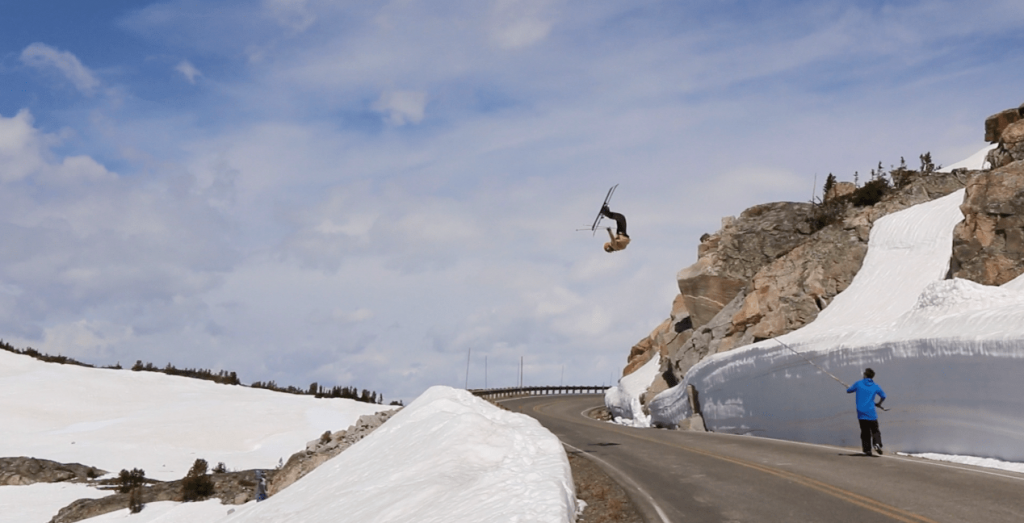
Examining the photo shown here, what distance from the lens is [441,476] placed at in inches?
523

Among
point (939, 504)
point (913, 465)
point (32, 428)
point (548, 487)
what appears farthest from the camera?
point (32, 428)

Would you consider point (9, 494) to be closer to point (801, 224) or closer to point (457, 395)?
point (457, 395)

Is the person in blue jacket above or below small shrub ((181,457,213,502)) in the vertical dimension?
above

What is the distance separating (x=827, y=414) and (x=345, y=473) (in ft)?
44.3

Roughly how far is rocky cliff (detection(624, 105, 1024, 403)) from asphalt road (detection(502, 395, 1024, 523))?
1306 centimetres

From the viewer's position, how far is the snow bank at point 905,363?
15.5m

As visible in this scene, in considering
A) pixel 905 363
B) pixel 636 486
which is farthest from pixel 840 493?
pixel 905 363

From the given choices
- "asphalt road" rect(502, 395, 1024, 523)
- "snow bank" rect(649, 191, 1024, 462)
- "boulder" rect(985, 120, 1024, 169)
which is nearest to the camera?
"asphalt road" rect(502, 395, 1024, 523)

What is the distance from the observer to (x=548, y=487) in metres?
11.1

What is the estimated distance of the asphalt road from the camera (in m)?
9.57

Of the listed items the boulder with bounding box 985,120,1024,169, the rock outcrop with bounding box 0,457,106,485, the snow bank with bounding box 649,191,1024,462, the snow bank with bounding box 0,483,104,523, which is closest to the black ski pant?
the snow bank with bounding box 649,191,1024,462

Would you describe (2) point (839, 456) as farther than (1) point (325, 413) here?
No

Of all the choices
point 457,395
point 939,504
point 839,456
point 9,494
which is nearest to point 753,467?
point 839,456

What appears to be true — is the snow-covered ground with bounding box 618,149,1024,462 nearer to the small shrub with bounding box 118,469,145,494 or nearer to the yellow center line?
the yellow center line
